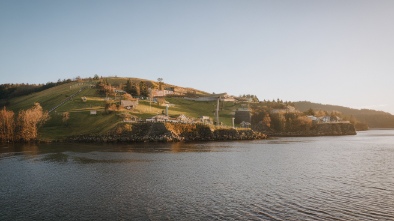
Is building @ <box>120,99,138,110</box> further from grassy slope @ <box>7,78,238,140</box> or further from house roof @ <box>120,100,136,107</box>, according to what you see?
grassy slope @ <box>7,78,238,140</box>

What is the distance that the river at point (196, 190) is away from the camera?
30.4 m

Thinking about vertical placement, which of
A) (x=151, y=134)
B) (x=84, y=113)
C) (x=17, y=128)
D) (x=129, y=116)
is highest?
(x=84, y=113)

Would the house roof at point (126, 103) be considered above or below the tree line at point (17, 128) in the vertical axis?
above

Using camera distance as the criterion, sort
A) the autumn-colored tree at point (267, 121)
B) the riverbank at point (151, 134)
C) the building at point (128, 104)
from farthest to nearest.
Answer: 1. the autumn-colored tree at point (267, 121)
2. the building at point (128, 104)
3. the riverbank at point (151, 134)

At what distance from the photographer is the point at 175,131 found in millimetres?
120062

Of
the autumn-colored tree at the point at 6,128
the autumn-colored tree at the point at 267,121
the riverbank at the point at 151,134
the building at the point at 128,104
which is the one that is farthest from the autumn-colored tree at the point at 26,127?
the autumn-colored tree at the point at 267,121

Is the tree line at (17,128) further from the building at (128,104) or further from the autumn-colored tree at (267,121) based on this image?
the autumn-colored tree at (267,121)

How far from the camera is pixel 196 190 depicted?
131ft

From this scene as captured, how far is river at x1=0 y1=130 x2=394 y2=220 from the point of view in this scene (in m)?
30.4

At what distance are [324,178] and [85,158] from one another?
50.9 meters

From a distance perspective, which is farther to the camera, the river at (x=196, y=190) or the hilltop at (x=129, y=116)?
the hilltop at (x=129, y=116)

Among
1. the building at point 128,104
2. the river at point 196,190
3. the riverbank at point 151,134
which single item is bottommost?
the river at point 196,190

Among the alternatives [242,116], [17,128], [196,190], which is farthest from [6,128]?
[242,116]

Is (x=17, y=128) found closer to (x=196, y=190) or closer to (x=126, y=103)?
(x=126, y=103)
